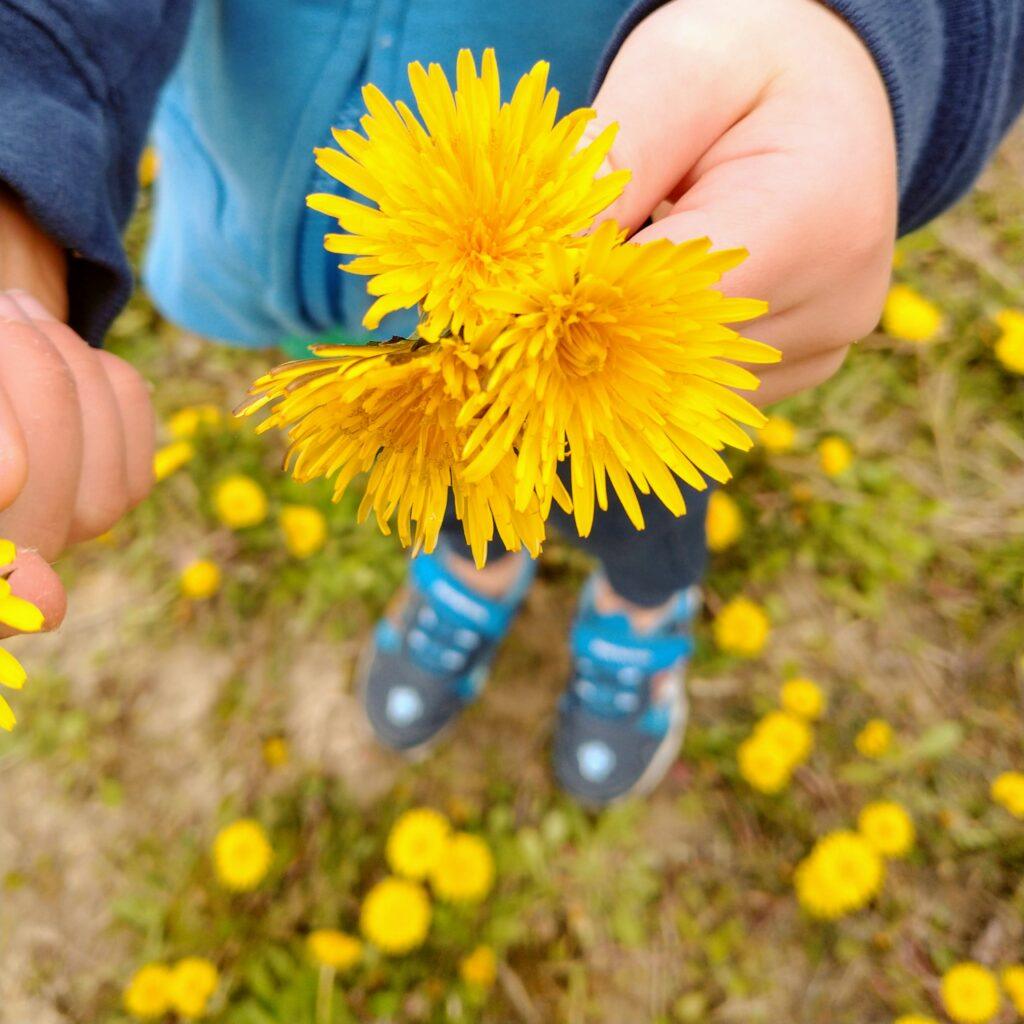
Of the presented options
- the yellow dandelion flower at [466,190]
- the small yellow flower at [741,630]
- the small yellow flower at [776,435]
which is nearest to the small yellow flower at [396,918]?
the small yellow flower at [741,630]

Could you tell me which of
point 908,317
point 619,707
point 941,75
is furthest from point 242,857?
point 908,317

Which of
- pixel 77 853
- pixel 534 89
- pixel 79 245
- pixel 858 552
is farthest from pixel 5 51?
pixel 858 552

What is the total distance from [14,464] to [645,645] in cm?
131

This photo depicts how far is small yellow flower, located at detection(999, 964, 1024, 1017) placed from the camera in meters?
1.54

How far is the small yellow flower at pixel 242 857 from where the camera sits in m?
1.66

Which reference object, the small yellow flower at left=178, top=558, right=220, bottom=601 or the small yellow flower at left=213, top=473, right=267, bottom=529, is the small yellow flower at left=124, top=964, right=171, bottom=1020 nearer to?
the small yellow flower at left=178, top=558, right=220, bottom=601

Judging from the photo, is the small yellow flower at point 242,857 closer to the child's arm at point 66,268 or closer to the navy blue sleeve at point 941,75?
the child's arm at point 66,268

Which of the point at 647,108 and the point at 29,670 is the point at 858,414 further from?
the point at 29,670

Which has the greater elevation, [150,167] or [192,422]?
[150,167]

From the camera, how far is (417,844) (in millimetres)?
1679

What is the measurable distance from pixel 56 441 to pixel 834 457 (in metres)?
1.66

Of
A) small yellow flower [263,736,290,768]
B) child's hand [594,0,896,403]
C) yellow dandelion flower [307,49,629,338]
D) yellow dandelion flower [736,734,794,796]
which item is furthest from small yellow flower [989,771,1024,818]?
yellow dandelion flower [307,49,629,338]

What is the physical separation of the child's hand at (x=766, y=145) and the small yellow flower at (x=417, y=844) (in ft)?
4.19

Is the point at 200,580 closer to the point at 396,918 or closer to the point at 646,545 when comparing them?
the point at 396,918
